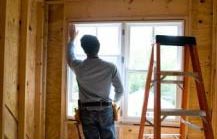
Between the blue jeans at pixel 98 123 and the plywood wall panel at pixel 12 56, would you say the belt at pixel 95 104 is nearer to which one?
the blue jeans at pixel 98 123

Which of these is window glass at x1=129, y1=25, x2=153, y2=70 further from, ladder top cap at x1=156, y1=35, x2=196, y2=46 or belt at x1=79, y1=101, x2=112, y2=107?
ladder top cap at x1=156, y1=35, x2=196, y2=46

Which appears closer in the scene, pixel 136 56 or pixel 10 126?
pixel 10 126

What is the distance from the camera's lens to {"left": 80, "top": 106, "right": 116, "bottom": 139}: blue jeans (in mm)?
2701

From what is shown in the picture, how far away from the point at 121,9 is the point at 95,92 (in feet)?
4.20

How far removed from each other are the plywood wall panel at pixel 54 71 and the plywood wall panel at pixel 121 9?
178 mm

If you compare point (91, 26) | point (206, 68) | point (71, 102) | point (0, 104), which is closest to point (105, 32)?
point (91, 26)

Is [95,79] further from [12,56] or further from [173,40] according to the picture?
[12,56]

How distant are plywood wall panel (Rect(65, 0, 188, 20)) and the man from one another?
3.01 feet

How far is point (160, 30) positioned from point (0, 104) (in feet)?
6.41

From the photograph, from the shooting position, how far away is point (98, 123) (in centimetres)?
272

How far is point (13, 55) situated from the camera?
306 cm

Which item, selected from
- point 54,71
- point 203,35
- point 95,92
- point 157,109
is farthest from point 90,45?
point 203,35

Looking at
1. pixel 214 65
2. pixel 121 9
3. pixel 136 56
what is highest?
pixel 121 9

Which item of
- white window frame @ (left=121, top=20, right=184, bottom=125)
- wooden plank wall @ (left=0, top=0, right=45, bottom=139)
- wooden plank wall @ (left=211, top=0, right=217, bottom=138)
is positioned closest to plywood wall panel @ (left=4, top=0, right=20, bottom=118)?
wooden plank wall @ (left=0, top=0, right=45, bottom=139)
